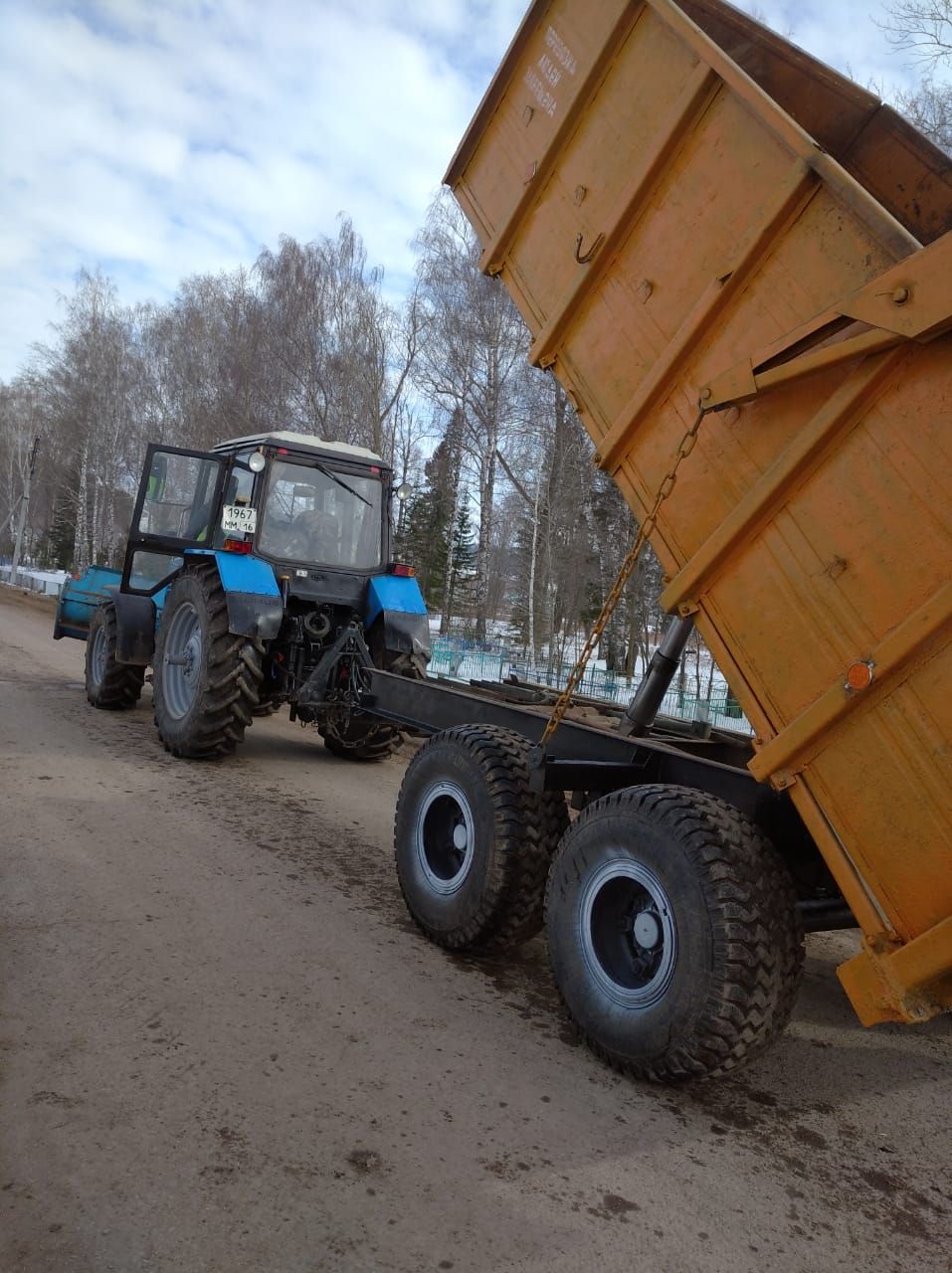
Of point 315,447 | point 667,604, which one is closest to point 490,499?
point 315,447

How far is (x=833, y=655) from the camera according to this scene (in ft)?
8.89

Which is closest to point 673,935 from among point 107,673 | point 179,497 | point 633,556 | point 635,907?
point 635,907

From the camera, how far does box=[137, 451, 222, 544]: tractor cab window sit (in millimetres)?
7625

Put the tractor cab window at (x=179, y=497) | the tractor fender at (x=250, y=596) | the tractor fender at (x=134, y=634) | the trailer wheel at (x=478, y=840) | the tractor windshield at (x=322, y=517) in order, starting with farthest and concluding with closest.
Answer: the tractor fender at (x=134, y=634) < the tractor cab window at (x=179, y=497) < the tractor windshield at (x=322, y=517) < the tractor fender at (x=250, y=596) < the trailer wheel at (x=478, y=840)

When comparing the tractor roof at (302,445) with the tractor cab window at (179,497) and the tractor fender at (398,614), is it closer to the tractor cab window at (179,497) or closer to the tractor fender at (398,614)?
the tractor cab window at (179,497)

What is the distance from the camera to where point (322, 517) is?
7469 millimetres

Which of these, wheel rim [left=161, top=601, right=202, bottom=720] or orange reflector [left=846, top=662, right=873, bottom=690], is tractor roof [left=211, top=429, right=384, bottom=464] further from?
orange reflector [left=846, top=662, right=873, bottom=690]

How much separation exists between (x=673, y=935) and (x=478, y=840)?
1092mm

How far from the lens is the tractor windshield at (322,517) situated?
23.7 ft

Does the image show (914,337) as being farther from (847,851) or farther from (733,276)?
(847,851)

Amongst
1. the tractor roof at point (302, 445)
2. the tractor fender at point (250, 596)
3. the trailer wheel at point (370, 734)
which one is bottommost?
the trailer wheel at point (370, 734)

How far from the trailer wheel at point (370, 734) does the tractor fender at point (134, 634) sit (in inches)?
72.2

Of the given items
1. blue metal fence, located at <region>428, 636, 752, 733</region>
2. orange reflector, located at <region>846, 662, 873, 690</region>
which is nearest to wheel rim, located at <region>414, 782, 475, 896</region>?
orange reflector, located at <region>846, 662, 873, 690</region>

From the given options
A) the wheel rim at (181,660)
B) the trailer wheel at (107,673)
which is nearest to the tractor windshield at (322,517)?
the wheel rim at (181,660)
